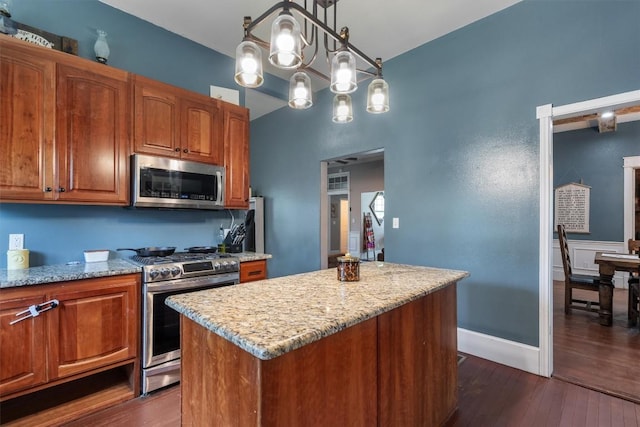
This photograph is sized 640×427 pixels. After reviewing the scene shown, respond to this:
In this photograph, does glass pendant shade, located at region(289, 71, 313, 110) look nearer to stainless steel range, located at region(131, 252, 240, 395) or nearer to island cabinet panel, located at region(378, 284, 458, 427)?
island cabinet panel, located at region(378, 284, 458, 427)

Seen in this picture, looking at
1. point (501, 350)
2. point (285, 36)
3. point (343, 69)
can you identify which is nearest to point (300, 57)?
point (285, 36)

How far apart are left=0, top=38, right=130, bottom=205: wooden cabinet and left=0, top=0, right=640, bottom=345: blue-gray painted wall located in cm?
34

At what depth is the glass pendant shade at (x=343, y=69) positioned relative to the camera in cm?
151

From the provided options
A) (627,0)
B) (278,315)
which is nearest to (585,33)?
(627,0)

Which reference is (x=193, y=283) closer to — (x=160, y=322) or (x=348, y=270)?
(x=160, y=322)

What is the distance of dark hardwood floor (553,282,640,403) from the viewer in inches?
86.4

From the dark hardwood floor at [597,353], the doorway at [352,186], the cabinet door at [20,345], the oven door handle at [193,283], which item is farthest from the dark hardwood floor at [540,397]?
the doorway at [352,186]

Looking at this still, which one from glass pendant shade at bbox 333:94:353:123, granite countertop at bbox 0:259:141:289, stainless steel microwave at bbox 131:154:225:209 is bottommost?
granite countertop at bbox 0:259:141:289

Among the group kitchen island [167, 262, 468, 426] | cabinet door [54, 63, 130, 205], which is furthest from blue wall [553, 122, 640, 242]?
cabinet door [54, 63, 130, 205]

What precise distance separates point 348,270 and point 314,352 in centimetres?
64

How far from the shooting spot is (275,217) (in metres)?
4.87

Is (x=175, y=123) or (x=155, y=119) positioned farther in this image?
(x=175, y=123)

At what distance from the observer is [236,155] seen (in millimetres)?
3023

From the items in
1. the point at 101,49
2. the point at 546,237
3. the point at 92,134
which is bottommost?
the point at 546,237
